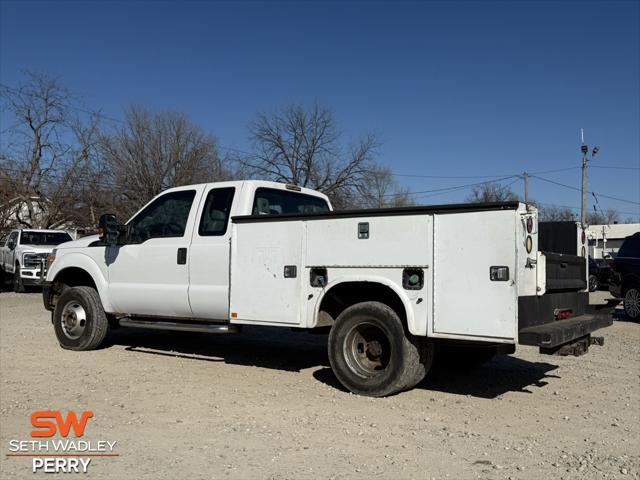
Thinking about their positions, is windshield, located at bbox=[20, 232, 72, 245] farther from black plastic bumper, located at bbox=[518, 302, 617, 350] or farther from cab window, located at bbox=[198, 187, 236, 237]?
black plastic bumper, located at bbox=[518, 302, 617, 350]

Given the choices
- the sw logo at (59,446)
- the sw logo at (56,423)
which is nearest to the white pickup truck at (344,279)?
the sw logo at (56,423)

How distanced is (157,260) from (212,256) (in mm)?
994

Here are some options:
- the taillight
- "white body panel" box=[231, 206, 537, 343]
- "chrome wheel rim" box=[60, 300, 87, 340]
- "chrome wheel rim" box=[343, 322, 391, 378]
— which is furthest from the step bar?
the taillight

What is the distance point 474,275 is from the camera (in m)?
5.67

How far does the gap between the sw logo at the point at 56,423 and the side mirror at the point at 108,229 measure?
3142mm

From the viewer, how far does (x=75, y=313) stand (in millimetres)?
9016

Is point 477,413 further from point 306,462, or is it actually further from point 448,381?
point 306,462

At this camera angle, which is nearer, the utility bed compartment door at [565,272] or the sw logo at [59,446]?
the sw logo at [59,446]

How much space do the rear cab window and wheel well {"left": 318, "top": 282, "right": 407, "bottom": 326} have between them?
3.84 feet

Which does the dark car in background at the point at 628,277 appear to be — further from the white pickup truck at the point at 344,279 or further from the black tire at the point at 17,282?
the black tire at the point at 17,282

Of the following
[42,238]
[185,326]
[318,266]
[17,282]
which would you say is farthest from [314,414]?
[42,238]

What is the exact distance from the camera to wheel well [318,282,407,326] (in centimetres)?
643

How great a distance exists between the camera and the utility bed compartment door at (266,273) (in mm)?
6812

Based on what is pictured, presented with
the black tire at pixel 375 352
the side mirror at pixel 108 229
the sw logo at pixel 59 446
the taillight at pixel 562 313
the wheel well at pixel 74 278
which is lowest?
the sw logo at pixel 59 446
